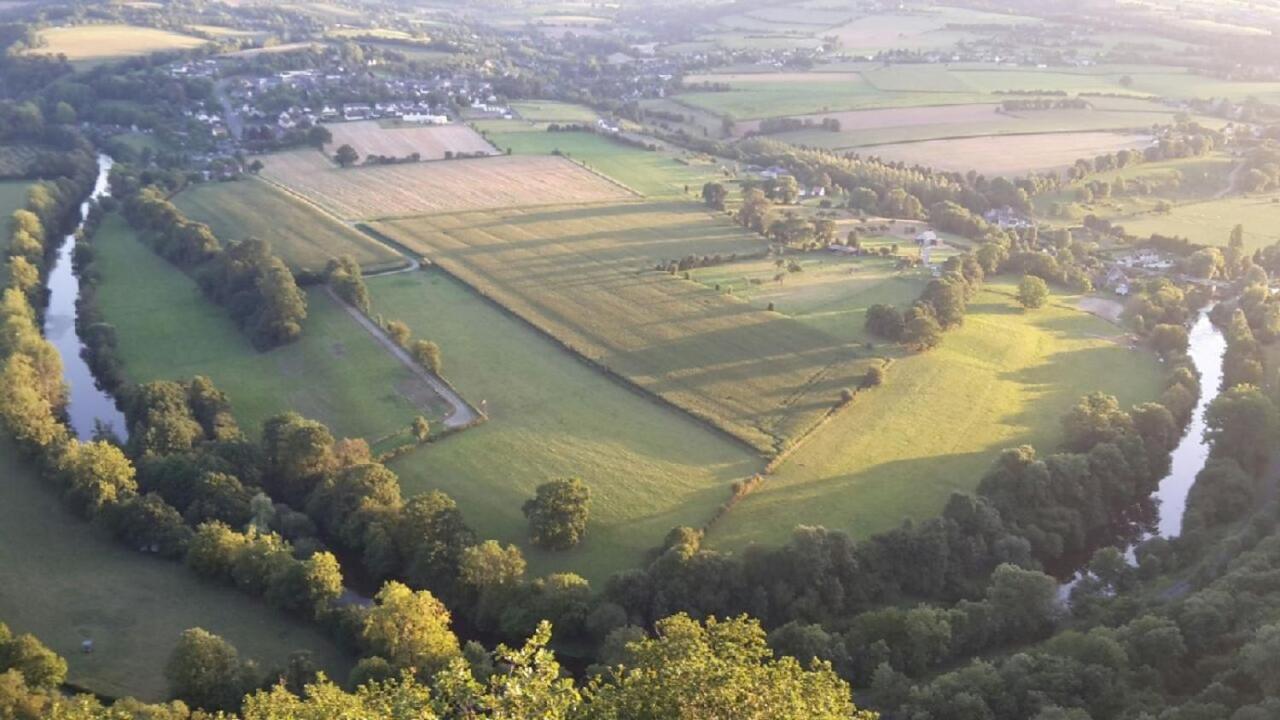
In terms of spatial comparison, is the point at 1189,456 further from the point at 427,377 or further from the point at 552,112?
the point at 552,112

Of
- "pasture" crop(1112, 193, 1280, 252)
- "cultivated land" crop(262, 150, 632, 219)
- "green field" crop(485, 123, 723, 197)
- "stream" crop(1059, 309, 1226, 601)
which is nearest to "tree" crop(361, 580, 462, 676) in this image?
"stream" crop(1059, 309, 1226, 601)

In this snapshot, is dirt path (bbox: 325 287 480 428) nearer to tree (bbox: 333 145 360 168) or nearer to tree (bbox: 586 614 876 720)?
tree (bbox: 586 614 876 720)

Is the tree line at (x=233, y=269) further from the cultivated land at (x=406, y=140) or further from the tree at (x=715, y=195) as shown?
the tree at (x=715, y=195)

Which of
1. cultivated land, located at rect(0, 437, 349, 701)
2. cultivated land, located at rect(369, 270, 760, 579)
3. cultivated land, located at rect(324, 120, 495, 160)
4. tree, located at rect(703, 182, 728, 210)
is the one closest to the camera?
cultivated land, located at rect(0, 437, 349, 701)

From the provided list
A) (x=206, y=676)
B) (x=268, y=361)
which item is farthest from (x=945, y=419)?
(x=268, y=361)

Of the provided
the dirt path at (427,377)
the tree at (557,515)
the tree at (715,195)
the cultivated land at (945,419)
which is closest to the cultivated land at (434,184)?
the tree at (715,195)

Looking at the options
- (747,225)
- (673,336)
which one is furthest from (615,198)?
(673,336)

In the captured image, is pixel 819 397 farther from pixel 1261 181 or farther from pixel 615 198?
pixel 1261 181
